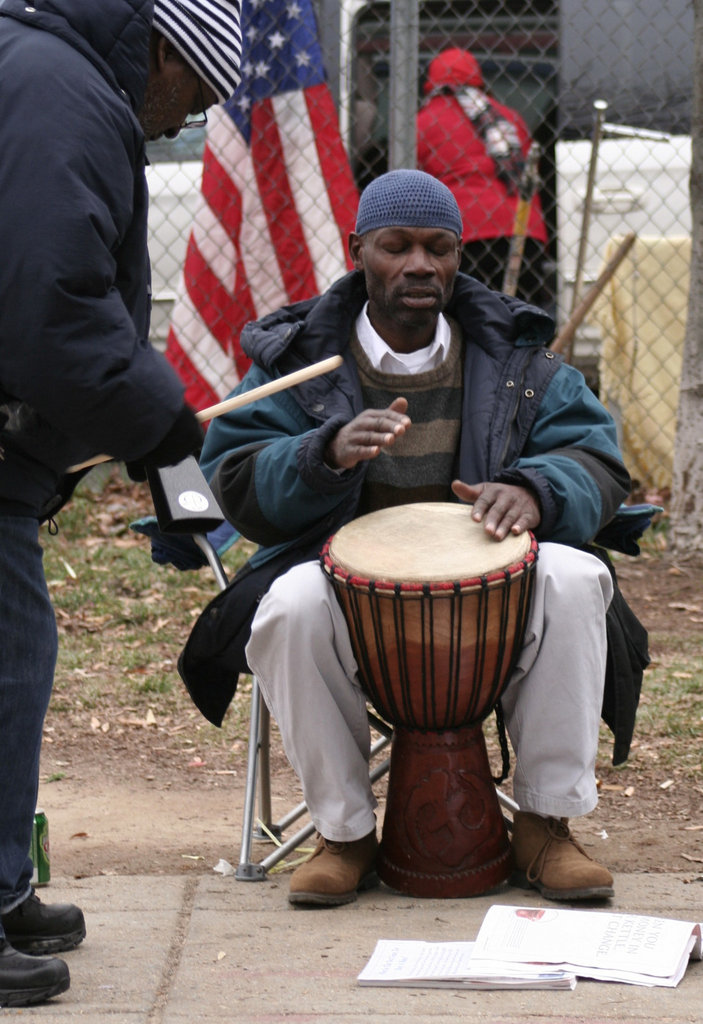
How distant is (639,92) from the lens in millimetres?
6453

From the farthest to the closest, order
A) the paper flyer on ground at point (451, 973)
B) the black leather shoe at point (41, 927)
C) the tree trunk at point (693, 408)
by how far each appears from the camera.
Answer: the tree trunk at point (693, 408), the black leather shoe at point (41, 927), the paper flyer on ground at point (451, 973)

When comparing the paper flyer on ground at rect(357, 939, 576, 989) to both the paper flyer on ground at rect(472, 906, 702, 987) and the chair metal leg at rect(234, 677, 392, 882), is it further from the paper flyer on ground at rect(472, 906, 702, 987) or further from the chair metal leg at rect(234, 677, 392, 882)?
the chair metal leg at rect(234, 677, 392, 882)

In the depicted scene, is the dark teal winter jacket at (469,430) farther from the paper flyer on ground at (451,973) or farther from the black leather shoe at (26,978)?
the black leather shoe at (26,978)

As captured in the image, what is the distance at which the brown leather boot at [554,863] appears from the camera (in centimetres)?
282

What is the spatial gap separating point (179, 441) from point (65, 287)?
0.35 m

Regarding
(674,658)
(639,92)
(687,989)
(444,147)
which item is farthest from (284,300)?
(687,989)

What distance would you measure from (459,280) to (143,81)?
4.12ft

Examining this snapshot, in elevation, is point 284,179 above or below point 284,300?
above

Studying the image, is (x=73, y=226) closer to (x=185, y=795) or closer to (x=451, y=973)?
(x=451, y=973)

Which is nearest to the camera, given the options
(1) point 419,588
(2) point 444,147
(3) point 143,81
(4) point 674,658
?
(3) point 143,81

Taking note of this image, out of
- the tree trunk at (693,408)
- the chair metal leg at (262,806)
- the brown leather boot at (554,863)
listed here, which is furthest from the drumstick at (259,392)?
the tree trunk at (693,408)

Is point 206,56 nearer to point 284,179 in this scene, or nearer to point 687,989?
point 687,989

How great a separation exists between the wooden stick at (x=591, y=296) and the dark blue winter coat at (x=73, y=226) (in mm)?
3973

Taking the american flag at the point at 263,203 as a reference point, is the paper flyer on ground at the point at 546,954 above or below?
below
